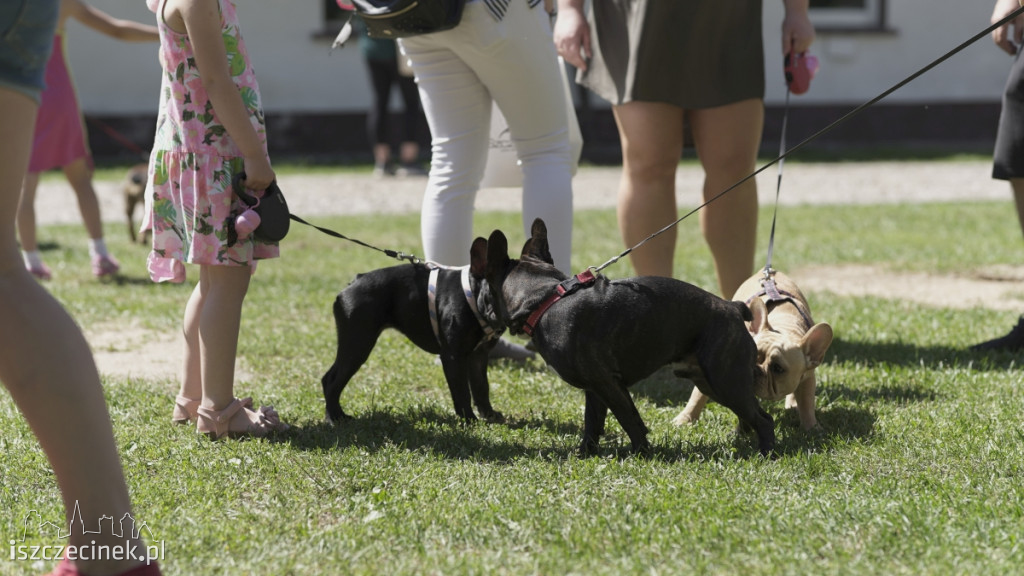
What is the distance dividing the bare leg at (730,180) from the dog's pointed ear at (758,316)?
2.98 ft

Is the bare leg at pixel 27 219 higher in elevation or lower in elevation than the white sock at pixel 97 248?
higher

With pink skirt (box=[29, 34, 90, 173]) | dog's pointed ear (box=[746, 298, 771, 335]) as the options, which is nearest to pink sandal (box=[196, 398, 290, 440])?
dog's pointed ear (box=[746, 298, 771, 335])

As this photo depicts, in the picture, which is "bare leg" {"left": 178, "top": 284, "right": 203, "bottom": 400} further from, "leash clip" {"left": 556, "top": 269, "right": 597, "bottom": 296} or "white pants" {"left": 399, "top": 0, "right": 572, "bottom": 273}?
"leash clip" {"left": 556, "top": 269, "right": 597, "bottom": 296}

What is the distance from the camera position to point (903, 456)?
3180 mm

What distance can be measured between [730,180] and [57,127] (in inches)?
177

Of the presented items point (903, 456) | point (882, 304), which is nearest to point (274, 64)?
point (882, 304)

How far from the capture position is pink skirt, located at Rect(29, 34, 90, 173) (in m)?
6.95

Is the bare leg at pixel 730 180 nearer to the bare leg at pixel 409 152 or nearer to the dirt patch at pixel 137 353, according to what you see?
the dirt patch at pixel 137 353

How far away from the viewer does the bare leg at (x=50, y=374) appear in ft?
7.11

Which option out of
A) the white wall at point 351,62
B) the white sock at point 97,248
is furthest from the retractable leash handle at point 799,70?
the white wall at point 351,62

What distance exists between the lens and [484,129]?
4391 millimetres

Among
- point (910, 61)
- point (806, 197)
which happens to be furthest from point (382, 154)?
point (910, 61)

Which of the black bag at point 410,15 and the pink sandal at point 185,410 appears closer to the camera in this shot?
the pink sandal at point 185,410

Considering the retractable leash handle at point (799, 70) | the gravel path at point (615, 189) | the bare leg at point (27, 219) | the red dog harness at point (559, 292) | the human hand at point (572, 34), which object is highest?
the human hand at point (572, 34)
